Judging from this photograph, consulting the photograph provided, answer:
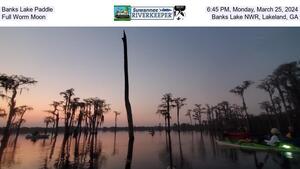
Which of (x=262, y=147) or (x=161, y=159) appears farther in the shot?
(x=161, y=159)

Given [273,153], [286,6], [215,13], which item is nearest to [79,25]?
[215,13]

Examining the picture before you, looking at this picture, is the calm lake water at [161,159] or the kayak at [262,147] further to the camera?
the kayak at [262,147]

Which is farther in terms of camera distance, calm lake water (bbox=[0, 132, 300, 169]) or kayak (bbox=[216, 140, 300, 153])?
kayak (bbox=[216, 140, 300, 153])

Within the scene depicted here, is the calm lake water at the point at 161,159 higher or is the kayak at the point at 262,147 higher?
the kayak at the point at 262,147

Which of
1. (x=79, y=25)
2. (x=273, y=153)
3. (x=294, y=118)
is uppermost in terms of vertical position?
(x=79, y=25)

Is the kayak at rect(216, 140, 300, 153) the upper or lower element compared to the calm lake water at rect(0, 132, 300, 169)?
upper

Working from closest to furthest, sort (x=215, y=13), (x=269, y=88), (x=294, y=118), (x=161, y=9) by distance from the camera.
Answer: (x=161, y=9), (x=215, y=13), (x=294, y=118), (x=269, y=88)

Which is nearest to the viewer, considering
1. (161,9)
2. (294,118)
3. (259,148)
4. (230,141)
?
(161,9)

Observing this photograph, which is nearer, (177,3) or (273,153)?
(177,3)

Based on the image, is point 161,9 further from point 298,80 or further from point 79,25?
point 298,80

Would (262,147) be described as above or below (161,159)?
above

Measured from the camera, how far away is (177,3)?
23.4 ft

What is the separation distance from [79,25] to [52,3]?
1228 millimetres

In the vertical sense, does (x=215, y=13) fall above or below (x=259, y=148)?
above
